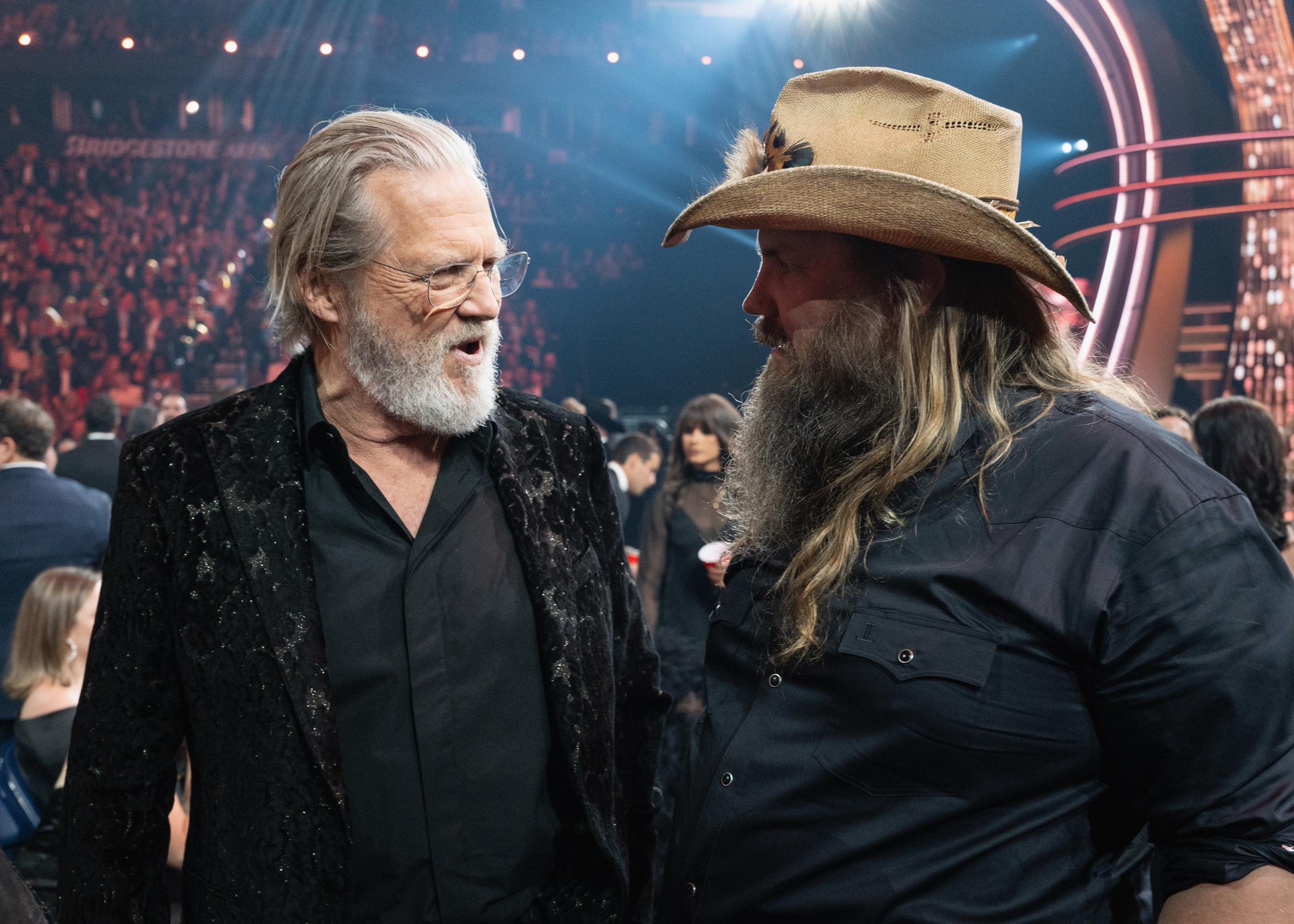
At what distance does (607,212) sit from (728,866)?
14.4 metres

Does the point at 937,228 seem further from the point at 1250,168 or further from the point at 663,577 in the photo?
the point at 1250,168

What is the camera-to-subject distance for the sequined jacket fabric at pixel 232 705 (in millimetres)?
1460

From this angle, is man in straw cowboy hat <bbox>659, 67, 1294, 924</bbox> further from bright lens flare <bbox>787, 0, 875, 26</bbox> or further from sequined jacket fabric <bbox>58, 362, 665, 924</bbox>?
bright lens flare <bbox>787, 0, 875, 26</bbox>

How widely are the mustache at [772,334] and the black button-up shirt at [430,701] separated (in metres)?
0.56

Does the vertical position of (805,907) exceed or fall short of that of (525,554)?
it falls short

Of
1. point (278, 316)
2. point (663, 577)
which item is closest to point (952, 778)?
point (278, 316)

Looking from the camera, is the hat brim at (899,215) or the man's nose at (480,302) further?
the man's nose at (480,302)

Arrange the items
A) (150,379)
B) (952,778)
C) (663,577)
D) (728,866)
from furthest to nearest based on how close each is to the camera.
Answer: (150,379) → (663,577) → (728,866) → (952,778)

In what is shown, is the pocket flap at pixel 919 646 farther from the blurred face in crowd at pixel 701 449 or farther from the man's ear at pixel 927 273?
the blurred face in crowd at pixel 701 449

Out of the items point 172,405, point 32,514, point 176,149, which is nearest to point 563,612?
point 32,514

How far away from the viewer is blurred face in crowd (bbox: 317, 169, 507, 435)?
1658 millimetres

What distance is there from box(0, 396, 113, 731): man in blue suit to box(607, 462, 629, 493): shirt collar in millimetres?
2465

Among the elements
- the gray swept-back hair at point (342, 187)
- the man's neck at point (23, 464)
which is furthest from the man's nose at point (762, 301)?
the man's neck at point (23, 464)

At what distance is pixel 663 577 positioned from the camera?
428cm
